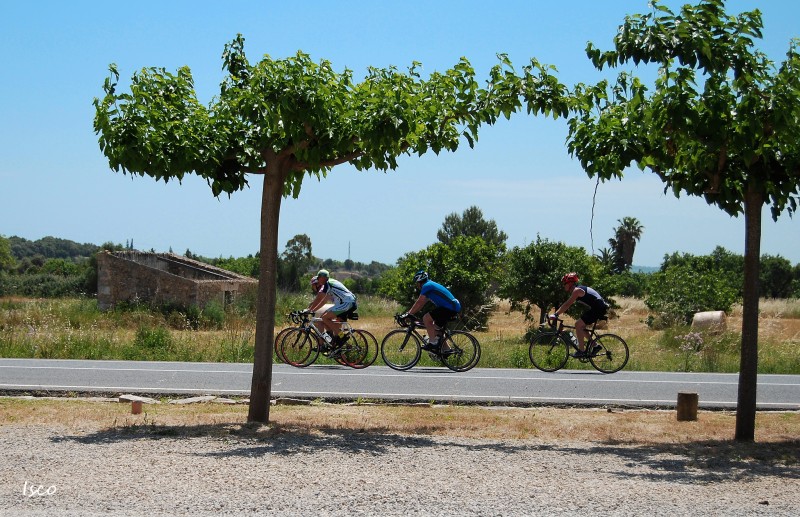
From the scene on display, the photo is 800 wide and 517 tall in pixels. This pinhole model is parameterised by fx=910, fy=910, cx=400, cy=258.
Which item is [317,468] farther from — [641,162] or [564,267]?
[564,267]

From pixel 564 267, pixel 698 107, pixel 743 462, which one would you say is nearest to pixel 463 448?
pixel 743 462

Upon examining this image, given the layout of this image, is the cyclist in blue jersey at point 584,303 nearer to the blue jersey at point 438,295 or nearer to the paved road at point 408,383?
the paved road at point 408,383

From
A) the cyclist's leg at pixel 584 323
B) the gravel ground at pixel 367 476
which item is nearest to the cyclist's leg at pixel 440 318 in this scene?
the cyclist's leg at pixel 584 323

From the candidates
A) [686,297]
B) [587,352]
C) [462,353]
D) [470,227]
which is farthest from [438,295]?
[470,227]

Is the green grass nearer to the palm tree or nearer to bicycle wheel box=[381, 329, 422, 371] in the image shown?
bicycle wheel box=[381, 329, 422, 371]

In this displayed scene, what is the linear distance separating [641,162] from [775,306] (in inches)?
1549

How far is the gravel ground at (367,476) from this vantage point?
647 cm

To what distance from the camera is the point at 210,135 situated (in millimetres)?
9961

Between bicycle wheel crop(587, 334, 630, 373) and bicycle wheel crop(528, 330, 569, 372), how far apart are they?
1.90 feet

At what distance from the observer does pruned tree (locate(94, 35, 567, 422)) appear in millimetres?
8977

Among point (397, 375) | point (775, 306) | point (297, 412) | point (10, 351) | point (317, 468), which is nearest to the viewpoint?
point (317, 468)

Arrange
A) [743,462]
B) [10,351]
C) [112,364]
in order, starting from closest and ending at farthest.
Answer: [743,462], [112,364], [10,351]

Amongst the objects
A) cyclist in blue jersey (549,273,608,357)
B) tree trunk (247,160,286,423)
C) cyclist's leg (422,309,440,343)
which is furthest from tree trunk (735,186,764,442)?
cyclist's leg (422,309,440,343)

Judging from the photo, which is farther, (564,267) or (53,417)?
(564,267)
